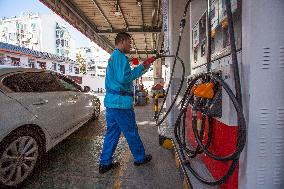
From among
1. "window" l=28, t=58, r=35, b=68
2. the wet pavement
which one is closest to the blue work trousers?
the wet pavement

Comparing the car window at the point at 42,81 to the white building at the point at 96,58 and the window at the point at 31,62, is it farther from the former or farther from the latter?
the white building at the point at 96,58

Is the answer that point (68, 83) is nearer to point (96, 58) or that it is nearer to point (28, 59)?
point (28, 59)

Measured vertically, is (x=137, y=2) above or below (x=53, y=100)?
above

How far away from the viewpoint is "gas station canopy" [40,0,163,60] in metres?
11.1

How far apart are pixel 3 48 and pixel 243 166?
30287mm

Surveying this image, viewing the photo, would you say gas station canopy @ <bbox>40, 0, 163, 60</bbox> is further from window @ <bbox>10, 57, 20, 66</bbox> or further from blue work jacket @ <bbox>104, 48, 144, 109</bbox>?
window @ <bbox>10, 57, 20, 66</bbox>

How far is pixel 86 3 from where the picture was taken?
11227mm

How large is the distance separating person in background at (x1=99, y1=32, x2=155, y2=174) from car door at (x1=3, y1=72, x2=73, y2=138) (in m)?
1.03

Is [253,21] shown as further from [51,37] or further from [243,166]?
[51,37]

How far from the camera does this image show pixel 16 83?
146 inches

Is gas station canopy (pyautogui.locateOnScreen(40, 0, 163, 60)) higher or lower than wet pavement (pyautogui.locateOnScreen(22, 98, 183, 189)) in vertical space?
higher

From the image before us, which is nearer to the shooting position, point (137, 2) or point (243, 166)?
point (243, 166)

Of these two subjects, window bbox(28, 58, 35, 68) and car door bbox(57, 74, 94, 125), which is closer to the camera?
car door bbox(57, 74, 94, 125)

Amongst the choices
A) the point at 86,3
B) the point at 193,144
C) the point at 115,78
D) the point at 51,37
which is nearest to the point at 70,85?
the point at 115,78
